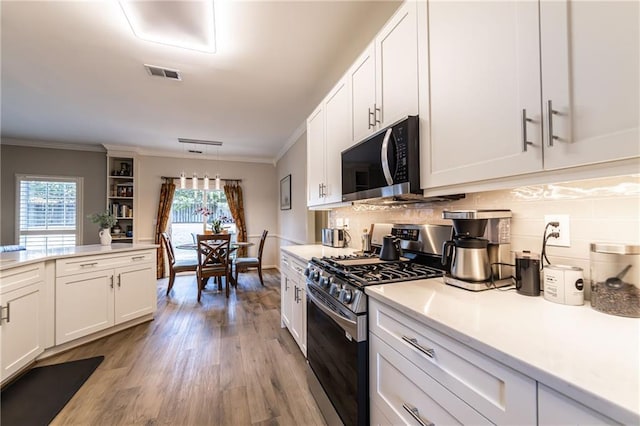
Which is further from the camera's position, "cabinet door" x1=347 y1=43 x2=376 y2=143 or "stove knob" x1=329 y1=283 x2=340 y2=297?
"cabinet door" x1=347 y1=43 x2=376 y2=143

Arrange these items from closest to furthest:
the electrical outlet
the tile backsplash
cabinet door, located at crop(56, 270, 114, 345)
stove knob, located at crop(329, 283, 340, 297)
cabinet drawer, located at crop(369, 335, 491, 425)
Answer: cabinet drawer, located at crop(369, 335, 491, 425)
the tile backsplash
the electrical outlet
stove knob, located at crop(329, 283, 340, 297)
cabinet door, located at crop(56, 270, 114, 345)

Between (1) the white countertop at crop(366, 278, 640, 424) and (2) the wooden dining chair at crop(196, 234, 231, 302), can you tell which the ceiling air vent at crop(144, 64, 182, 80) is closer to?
Answer: (2) the wooden dining chair at crop(196, 234, 231, 302)

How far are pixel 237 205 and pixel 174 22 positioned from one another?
14.3 ft

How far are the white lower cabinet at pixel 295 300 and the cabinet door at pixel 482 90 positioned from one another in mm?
1365

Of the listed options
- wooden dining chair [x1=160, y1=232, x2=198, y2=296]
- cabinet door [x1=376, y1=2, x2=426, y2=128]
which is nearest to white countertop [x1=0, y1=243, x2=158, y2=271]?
wooden dining chair [x1=160, y1=232, x2=198, y2=296]

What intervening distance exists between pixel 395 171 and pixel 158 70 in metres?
2.48

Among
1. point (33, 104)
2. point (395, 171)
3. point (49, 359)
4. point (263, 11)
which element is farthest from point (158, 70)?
point (49, 359)

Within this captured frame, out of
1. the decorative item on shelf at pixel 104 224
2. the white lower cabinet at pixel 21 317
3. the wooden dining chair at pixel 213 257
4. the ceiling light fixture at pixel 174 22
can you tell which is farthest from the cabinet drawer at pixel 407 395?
the decorative item on shelf at pixel 104 224

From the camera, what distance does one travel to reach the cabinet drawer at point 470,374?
0.61 meters

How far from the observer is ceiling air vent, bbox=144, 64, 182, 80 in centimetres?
246

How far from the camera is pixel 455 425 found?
0.77 m

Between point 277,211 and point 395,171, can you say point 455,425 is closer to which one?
point 395,171

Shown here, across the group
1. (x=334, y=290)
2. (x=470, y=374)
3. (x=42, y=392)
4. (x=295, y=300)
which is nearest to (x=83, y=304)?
(x=42, y=392)

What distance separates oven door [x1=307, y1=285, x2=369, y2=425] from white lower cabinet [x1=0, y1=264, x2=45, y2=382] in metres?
2.11
